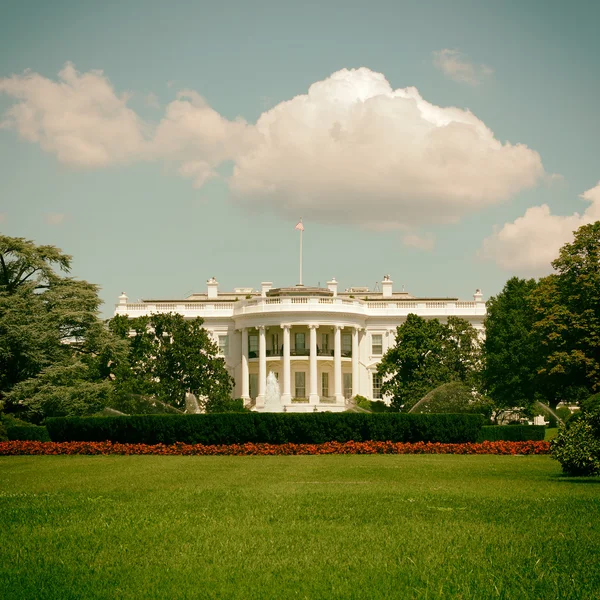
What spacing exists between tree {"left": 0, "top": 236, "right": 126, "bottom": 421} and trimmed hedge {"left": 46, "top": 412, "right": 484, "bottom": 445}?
32.6 feet

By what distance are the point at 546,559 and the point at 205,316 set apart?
2569 inches

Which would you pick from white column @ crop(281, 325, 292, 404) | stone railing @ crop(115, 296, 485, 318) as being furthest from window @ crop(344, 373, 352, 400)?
white column @ crop(281, 325, 292, 404)

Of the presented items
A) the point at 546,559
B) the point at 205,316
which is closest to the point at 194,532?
the point at 546,559

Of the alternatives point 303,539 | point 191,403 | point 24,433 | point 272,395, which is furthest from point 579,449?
point 272,395

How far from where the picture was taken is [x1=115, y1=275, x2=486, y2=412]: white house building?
2643 inches

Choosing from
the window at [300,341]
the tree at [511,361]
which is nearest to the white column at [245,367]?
the window at [300,341]

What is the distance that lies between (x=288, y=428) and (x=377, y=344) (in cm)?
4502

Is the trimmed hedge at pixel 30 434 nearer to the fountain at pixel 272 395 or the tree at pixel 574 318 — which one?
the tree at pixel 574 318

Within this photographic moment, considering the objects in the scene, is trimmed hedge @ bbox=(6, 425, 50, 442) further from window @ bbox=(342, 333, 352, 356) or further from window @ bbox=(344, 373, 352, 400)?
window @ bbox=(342, 333, 352, 356)

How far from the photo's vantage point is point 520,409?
5494cm

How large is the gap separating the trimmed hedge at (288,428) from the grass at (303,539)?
12.1 m

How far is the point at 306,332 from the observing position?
229 ft

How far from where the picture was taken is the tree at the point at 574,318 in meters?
44.4

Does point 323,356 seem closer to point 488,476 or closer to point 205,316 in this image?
point 205,316
